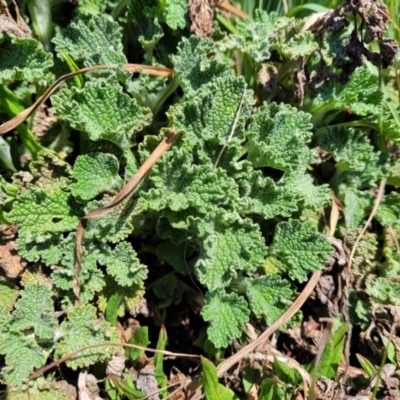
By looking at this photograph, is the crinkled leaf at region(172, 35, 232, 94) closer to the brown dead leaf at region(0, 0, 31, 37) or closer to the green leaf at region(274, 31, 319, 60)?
the green leaf at region(274, 31, 319, 60)

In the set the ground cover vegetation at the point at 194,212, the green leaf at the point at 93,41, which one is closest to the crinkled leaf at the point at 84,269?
the ground cover vegetation at the point at 194,212

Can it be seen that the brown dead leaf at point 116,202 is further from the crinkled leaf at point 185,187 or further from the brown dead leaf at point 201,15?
the brown dead leaf at point 201,15

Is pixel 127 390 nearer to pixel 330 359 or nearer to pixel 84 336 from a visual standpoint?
pixel 84 336

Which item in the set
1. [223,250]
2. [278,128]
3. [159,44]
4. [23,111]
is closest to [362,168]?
[278,128]

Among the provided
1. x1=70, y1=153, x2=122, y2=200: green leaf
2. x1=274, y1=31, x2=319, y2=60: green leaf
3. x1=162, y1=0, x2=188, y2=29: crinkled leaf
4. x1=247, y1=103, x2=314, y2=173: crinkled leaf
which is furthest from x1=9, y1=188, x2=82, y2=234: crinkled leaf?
x1=274, y1=31, x2=319, y2=60: green leaf

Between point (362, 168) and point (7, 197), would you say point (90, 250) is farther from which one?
point (362, 168)

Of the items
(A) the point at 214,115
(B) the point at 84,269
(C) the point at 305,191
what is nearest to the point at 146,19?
(A) the point at 214,115
